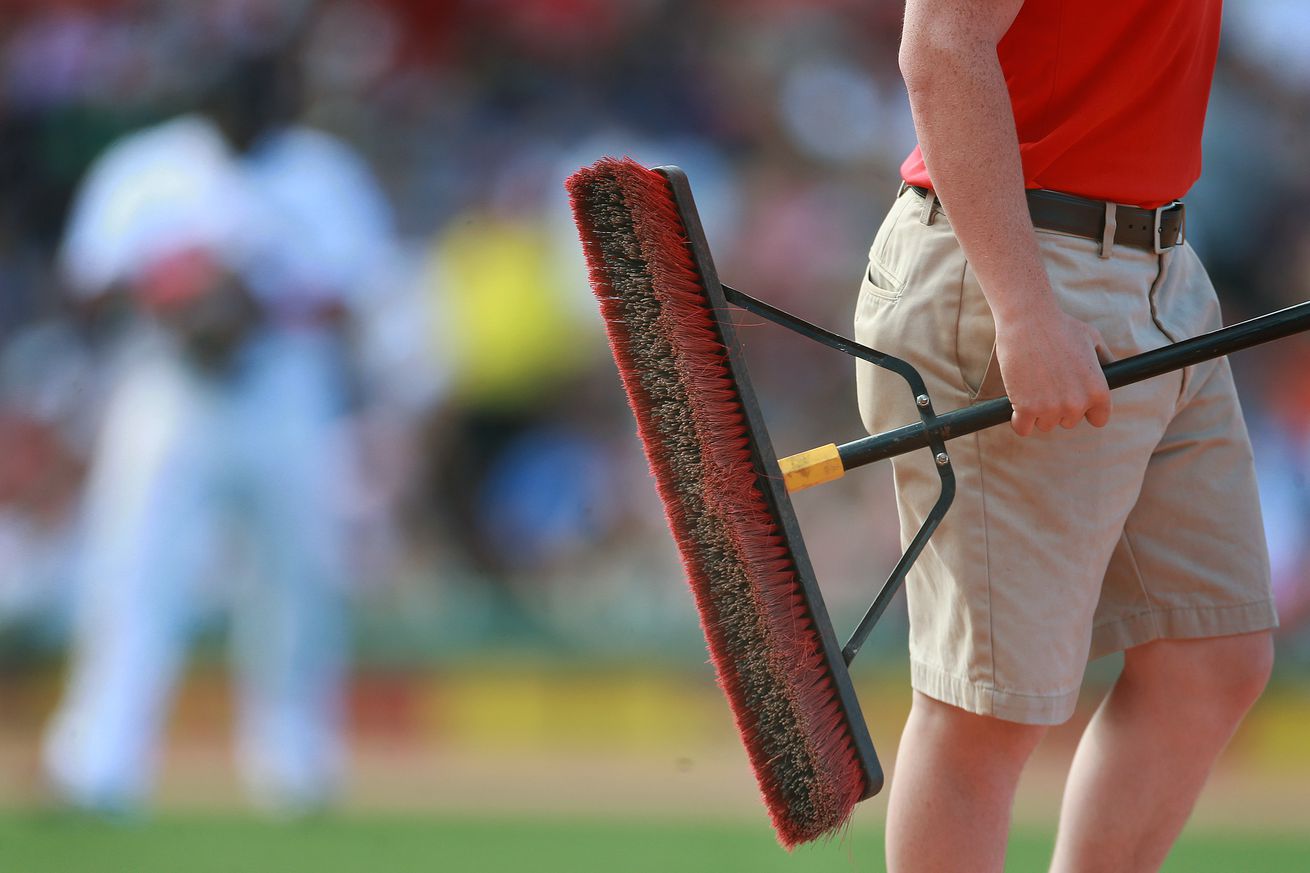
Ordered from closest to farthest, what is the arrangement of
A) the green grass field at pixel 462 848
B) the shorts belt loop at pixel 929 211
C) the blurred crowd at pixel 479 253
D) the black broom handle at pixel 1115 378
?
1. the black broom handle at pixel 1115 378
2. the shorts belt loop at pixel 929 211
3. the green grass field at pixel 462 848
4. the blurred crowd at pixel 479 253

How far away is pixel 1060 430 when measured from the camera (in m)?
2.04

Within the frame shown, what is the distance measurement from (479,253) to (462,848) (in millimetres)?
3319

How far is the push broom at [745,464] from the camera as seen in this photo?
203 cm

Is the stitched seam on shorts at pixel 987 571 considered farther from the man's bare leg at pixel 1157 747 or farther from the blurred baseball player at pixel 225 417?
the blurred baseball player at pixel 225 417

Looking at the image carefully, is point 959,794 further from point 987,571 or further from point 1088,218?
point 1088,218

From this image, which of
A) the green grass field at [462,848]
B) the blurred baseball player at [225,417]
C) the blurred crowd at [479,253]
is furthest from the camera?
the blurred crowd at [479,253]

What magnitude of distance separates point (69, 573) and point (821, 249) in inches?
142

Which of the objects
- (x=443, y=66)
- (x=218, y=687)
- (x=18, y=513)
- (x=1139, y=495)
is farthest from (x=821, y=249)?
(x=1139, y=495)

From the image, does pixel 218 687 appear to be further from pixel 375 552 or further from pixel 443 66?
pixel 443 66

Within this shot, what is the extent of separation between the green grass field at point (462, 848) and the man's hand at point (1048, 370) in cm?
217

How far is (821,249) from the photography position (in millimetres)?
7023

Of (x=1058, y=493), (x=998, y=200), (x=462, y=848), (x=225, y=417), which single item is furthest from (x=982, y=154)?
(x=225, y=417)

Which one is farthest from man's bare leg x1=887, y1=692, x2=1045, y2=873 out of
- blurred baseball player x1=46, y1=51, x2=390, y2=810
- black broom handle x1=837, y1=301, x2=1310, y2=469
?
blurred baseball player x1=46, y1=51, x2=390, y2=810

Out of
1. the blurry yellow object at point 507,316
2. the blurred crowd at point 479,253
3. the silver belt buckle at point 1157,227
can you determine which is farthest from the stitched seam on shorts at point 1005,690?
the blurry yellow object at point 507,316
